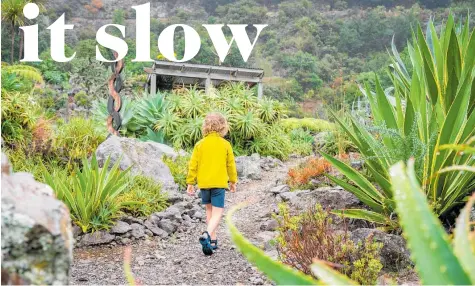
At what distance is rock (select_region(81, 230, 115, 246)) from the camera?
464 centimetres

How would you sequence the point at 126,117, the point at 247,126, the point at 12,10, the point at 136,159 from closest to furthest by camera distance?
the point at 136,159 → the point at 126,117 → the point at 247,126 → the point at 12,10

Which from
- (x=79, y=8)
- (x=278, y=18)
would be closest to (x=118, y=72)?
(x=278, y=18)

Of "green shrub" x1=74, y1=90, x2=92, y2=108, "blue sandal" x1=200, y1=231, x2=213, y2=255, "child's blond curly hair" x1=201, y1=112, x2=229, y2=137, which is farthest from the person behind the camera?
"green shrub" x1=74, y1=90, x2=92, y2=108

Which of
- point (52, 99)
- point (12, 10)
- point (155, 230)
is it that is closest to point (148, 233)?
point (155, 230)

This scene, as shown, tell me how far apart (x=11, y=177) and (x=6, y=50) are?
3651 cm

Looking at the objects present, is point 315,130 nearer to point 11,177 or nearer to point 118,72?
point 118,72

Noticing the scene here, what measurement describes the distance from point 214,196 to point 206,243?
1.55ft

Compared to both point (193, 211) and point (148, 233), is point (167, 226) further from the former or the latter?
point (193, 211)

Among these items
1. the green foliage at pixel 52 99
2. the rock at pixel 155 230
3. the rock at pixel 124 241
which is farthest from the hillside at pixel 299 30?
the rock at pixel 124 241

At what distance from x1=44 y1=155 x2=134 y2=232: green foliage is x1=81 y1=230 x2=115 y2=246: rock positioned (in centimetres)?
5

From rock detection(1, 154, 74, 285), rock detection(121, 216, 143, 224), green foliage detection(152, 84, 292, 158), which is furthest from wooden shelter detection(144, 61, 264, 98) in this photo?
rock detection(1, 154, 74, 285)

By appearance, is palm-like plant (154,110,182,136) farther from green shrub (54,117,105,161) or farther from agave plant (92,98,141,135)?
green shrub (54,117,105,161)

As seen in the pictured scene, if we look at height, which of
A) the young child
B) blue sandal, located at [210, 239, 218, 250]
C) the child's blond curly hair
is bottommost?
blue sandal, located at [210, 239, 218, 250]

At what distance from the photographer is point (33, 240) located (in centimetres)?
99
